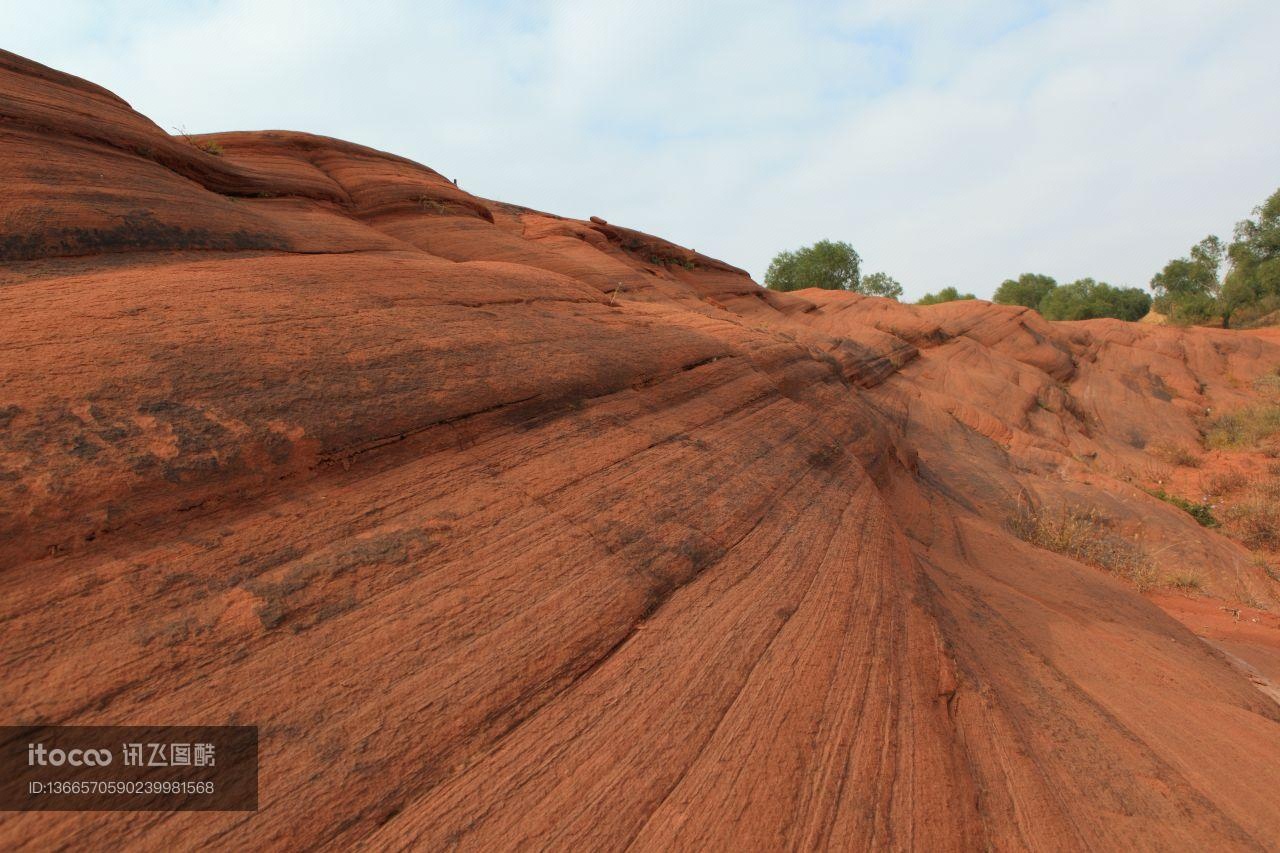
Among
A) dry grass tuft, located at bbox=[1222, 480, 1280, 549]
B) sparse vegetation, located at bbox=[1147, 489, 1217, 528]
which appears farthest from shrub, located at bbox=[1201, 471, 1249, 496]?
dry grass tuft, located at bbox=[1222, 480, 1280, 549]

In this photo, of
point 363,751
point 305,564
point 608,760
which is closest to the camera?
point 363,751

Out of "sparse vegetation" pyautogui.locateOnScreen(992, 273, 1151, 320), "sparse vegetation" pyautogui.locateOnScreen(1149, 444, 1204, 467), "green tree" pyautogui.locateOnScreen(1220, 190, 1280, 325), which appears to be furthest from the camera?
"sparse vegetation" pyautogui.locateOnScreen(992, 273, 1151, 320)

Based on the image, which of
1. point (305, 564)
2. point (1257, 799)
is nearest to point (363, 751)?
point (305, 564)

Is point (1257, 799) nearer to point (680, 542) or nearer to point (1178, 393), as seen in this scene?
point (680, 542)

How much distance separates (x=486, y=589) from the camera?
2.75 m

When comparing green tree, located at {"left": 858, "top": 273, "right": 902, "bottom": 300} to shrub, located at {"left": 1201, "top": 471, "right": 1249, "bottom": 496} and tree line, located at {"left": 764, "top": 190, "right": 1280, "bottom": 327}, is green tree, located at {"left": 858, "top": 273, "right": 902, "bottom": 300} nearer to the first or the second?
tree line, located at {"left": 764, "top": 190, "right": 1280, "bottom": 327}

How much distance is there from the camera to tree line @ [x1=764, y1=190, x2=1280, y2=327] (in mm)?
38281

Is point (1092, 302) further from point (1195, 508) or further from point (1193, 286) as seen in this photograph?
point (1195, 508)

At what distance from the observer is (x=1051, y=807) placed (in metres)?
2.76

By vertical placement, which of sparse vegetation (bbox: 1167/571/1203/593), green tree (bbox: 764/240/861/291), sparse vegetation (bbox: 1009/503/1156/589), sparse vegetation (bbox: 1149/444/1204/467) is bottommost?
sparse vegetation (bbox: 1167/571/1203/593)

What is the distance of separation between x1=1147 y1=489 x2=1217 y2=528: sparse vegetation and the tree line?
80.7ft

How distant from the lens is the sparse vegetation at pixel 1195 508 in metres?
11.0

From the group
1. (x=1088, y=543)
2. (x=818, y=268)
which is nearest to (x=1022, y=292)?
(x=818, y=268)

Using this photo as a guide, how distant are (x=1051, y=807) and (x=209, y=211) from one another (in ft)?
23.8
